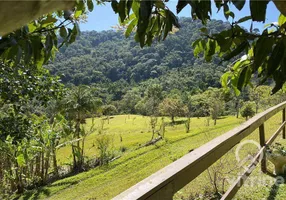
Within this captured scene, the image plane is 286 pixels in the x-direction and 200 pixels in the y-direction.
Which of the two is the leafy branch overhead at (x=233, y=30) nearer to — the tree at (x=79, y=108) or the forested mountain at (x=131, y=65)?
the tree at (x=79, y=108)

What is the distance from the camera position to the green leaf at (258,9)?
0.46 metres

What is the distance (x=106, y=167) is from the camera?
13.1m

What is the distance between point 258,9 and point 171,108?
27.9 metres

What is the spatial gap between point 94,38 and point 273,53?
95.0 metres

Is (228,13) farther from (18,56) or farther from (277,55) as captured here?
(18,56)

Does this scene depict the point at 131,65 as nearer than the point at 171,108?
No

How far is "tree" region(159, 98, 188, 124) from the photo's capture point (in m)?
28.2

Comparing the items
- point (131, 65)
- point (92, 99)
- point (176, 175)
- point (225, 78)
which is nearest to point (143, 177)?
point (92, 99)

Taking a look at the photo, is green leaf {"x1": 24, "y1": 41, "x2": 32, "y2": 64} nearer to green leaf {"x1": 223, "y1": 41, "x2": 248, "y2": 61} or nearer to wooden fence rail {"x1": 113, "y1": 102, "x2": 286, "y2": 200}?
wooden fence rail {"x1": 113, "y1": 102, "x2": 286, "y2": 200}

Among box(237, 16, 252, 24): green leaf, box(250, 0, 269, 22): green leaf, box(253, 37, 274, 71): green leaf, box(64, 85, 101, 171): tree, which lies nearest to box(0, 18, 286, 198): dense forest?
box(64, 85, 101, 171): tree

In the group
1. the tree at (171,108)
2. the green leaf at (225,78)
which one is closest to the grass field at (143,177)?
the green leaf at (225,78)

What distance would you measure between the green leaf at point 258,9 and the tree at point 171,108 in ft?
90.8

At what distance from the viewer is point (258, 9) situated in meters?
0.47

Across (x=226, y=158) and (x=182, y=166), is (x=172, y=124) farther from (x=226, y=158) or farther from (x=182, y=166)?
(x=182, y=166)
